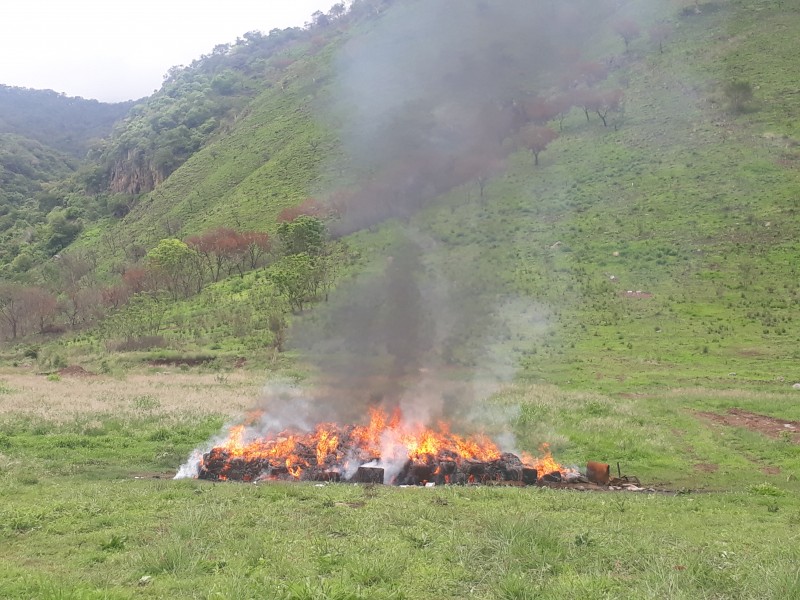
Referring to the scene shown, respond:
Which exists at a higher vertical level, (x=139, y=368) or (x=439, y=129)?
(x=439, y=129)

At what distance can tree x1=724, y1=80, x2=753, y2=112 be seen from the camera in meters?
68.4

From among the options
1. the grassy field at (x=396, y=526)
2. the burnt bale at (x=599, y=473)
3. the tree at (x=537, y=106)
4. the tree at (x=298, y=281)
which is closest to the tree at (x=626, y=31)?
the tree at (x=537, y=106)

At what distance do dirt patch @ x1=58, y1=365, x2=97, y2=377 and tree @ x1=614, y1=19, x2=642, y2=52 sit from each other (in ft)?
275

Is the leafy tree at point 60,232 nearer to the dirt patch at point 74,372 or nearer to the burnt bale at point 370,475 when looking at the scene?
the dirt patch at point 74,372

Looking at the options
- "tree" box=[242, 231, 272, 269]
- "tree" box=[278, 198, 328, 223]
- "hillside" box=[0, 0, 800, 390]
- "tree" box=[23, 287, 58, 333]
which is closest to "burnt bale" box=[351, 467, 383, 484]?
"hillside" box=[0, 0, 800, 390]

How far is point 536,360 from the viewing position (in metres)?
35.5

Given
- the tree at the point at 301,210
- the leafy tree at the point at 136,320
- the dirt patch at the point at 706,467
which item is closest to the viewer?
the dirt patch at the point at 706,467

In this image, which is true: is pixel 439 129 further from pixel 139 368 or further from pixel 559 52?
pixel 139 368

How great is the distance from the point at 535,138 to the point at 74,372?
1643 inches

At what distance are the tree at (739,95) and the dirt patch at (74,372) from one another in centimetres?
7450

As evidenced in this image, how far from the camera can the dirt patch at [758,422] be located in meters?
19.9

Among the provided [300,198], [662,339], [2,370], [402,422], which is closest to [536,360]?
[662,339]

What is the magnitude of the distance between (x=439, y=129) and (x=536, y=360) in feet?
50.4

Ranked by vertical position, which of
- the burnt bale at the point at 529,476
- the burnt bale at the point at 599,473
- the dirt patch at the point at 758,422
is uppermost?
the burnt bale at the point at 529,476
